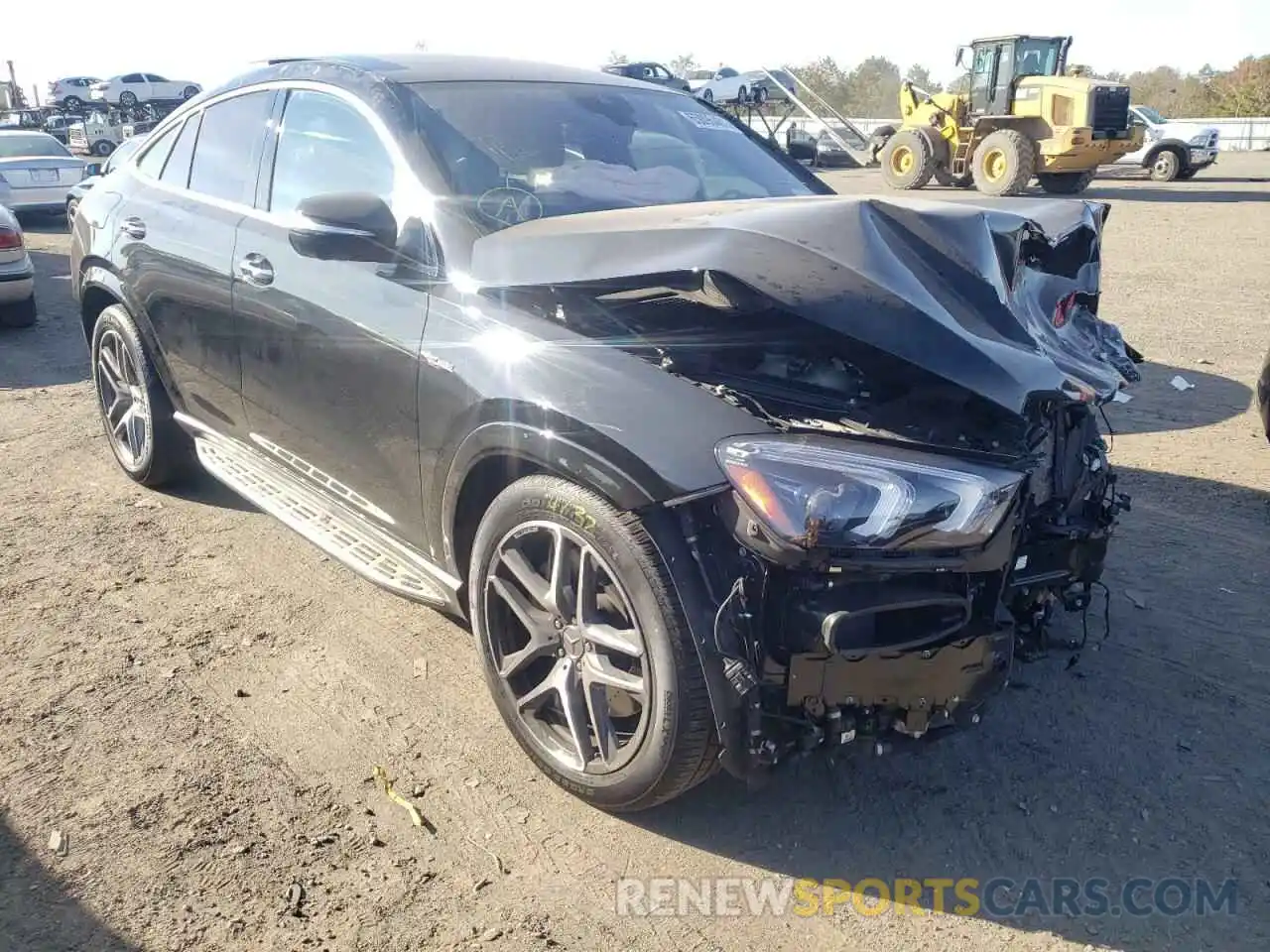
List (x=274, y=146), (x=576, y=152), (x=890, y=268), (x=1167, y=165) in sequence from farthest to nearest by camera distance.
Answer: (x=1167, y=165)
(x=274, y=146)
(x=576, y=152)
(x=890, y=268)

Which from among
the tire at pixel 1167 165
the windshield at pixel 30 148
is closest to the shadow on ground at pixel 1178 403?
the windshield at pixel 30 148

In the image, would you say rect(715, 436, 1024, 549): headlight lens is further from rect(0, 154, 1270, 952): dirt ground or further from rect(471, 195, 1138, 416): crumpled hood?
rect(0, 154, 1270, 952): dirt ground

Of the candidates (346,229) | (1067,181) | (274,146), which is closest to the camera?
(346,229)

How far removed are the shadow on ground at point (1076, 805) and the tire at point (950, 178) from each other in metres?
19.2

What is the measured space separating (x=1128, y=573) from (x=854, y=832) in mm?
2053

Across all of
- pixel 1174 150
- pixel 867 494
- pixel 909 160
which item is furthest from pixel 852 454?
pixel 1174 150

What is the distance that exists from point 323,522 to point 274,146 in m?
1.44

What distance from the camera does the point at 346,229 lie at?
3.00 m

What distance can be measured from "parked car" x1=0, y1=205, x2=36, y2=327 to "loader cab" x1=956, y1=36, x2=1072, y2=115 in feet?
56.5

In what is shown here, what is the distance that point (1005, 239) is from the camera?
9.12ft

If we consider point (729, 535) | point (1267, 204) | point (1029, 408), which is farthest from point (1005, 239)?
point (1267, 204)

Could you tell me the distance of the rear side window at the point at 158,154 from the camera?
4.70 m

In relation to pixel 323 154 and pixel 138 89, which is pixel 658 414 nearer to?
pixel 323 154

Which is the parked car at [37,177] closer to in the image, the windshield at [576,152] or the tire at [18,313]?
the tire at [18,313]
